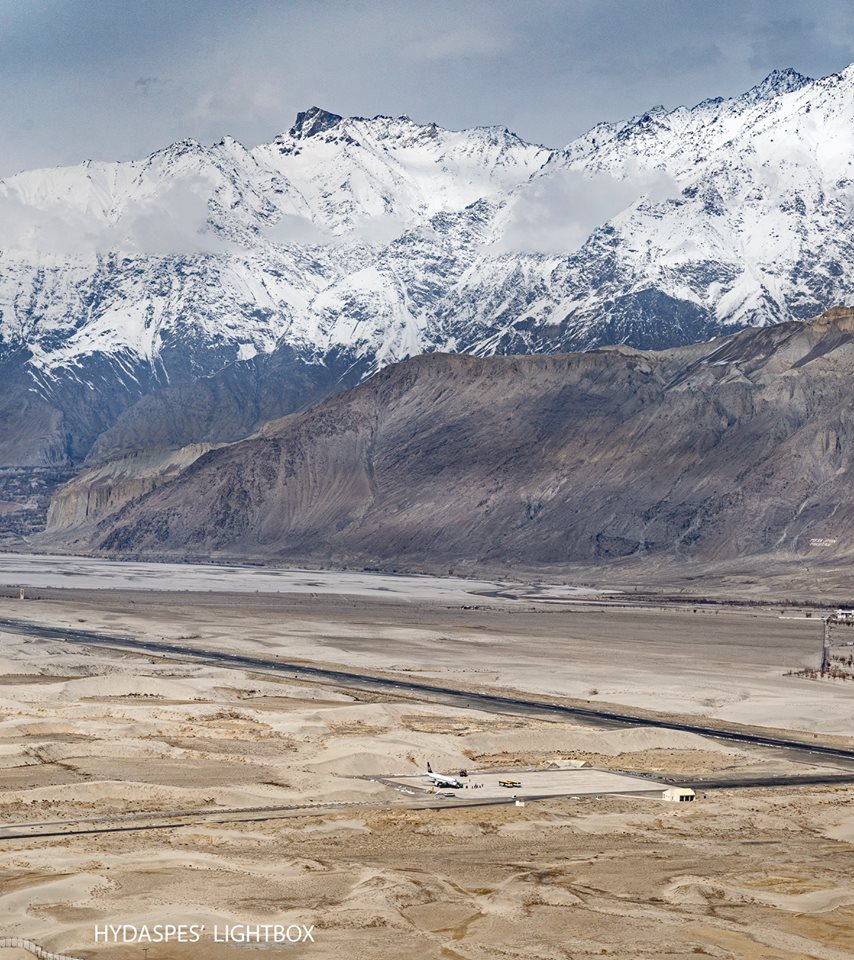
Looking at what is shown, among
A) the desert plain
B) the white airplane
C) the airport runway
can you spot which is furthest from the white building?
the airport runway

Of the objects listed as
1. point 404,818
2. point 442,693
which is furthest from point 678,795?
point 442,693

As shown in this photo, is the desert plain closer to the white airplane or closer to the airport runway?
the white airplane

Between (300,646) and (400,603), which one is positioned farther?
(400,603)

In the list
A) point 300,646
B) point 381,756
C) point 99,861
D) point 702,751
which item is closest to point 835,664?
point 300,646

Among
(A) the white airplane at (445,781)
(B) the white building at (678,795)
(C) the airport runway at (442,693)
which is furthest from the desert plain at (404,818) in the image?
(C) the airport runway at (442,693)

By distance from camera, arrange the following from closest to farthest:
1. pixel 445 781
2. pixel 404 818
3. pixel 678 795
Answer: pixel 404 818 → pixel 678 795 → pixel 445 781

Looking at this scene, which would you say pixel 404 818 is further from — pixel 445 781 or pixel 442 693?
pixel 442 693

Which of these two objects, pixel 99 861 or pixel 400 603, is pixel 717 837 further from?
pixel 400 603
